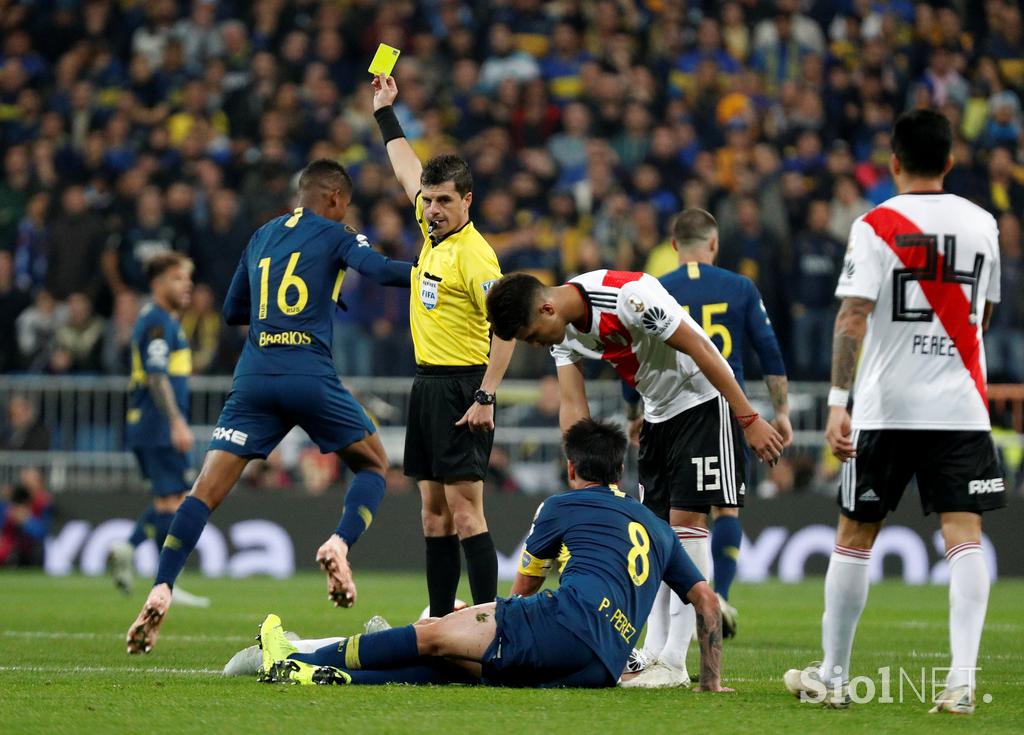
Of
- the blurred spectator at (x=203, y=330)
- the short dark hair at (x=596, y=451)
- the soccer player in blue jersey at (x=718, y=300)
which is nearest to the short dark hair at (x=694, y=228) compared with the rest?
the soccer player in blue jersey at (x=718, y=300)

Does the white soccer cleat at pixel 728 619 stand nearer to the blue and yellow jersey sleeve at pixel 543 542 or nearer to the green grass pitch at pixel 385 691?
the green grass pitch at pixel 385 691

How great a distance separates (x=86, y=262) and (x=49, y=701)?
41.6 ft

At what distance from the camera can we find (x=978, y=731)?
17.4 feet

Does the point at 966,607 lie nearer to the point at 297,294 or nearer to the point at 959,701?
the point at 959,701

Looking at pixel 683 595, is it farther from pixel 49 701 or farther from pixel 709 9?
pixel 709 9

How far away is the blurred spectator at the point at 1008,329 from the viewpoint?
16.9m

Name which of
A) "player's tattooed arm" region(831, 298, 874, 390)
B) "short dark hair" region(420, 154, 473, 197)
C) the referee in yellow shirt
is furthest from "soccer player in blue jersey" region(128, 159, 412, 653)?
"player's tattooed arm" region(831, 298, 874, 390)

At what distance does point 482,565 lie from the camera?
26.7 feet

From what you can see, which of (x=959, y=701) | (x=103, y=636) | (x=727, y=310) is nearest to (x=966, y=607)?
(x=959, y=701)

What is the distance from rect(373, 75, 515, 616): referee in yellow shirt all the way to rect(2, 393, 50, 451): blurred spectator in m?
10.3

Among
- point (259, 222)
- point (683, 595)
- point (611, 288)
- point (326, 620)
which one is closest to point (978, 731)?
point (683, 595)

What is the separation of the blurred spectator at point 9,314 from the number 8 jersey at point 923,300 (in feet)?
45.3

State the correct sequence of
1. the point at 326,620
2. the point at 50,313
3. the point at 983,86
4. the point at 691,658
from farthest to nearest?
the point at 983,86 < the point at 50,313 < the point at 326,620 < the point at 691,658

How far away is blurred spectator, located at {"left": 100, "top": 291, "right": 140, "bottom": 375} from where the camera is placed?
17.3m
